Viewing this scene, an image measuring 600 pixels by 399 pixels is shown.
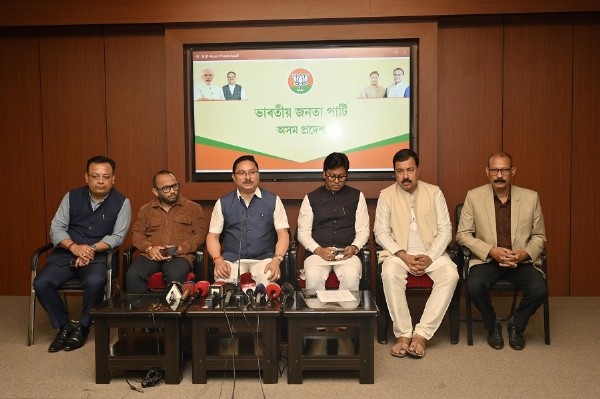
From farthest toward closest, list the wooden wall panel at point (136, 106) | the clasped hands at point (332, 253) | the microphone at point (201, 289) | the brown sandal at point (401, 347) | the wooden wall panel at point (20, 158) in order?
the wooden wall panel at point (20, 158)
the wooden wall panel at point (136, 106)
the clasped hands at point (332, 253)
the brown sandal at point (401, 347)
the microphone at point (201, 289)

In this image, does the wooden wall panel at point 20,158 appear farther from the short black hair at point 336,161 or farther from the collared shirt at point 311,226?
the short black hair at point 336,161

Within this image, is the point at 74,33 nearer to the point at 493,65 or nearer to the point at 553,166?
the point at 493,65

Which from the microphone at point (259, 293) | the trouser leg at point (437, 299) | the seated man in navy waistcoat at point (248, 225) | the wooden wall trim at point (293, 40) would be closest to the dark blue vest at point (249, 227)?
the seated man in navy waistcoat at point (248, 225)

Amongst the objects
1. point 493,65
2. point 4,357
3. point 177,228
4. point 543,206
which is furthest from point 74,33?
point 543,206

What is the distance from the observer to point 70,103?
214 inches

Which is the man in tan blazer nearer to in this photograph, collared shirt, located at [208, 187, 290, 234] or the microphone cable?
collared shirt, located at [208, 187, 290, 234]

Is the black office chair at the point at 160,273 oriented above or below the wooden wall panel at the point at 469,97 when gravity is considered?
below

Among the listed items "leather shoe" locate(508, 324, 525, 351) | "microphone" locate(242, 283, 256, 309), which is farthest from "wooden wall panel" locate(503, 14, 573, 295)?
"microphone" locate(242, 283, 256, 309)

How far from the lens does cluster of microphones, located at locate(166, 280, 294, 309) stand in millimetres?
3383

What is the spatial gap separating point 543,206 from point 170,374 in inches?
146

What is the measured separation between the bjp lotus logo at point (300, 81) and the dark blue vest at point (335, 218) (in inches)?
45.8

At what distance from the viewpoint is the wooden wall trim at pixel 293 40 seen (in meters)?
5.00

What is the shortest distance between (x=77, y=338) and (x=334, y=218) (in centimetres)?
207

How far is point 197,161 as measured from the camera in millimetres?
5254
